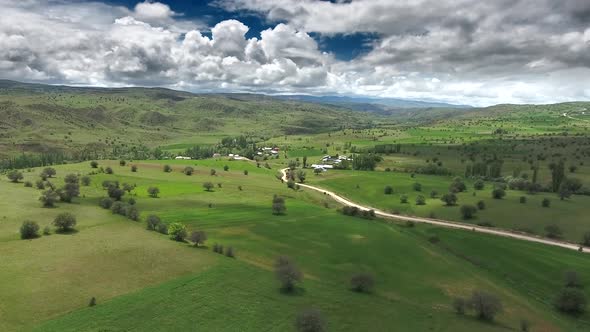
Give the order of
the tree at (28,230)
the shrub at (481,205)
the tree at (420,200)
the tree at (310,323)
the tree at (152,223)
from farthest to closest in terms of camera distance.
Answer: the tree at (420,200), the shrub at (481,205), the tree at (152,223), the tree at (28,230), the tree at (310,323)

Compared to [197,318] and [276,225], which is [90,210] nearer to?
[276,225]

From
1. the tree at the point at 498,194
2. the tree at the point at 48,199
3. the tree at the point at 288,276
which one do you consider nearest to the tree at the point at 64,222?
the tree at the point at 48,199

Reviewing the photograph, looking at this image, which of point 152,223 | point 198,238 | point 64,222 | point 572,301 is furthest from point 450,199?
point 64,222

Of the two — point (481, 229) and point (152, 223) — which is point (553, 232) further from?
point (152, 223)

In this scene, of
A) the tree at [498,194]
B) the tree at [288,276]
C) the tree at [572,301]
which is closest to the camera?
the tree at [288,276]

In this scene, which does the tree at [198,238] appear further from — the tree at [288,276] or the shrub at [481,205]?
the shrub at [481,205]

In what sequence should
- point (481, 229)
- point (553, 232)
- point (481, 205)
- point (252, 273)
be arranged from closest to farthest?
point (252, 273) → point (553, 232) → point (481, 229) → point (481, 205)
